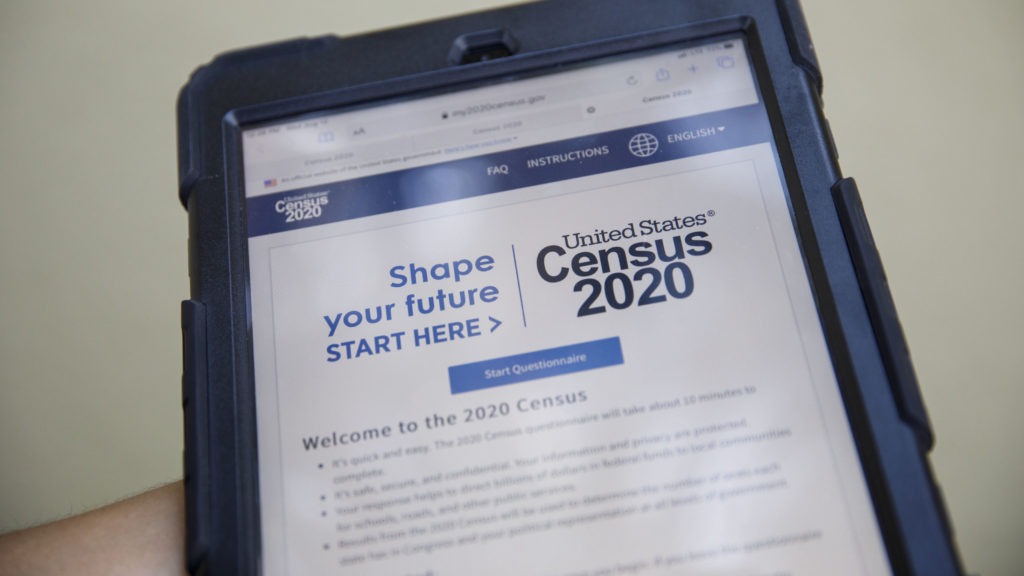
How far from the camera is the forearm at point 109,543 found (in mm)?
507

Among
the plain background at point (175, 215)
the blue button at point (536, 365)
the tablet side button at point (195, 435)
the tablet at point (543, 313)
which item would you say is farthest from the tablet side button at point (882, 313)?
the tablet side button at point (195, 435)

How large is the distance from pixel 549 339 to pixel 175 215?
449mm

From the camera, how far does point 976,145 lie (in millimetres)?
646

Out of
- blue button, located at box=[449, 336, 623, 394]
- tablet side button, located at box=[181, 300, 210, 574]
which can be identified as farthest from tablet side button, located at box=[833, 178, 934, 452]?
tablet side button, located at box=[181, 300, 210, 574]

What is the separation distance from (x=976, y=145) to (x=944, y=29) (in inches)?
4.5

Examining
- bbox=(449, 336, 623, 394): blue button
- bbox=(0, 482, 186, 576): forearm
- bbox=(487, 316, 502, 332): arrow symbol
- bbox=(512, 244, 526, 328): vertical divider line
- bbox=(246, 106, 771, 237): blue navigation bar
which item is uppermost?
bbox=(246, 106, 771, 237): blue navigation bar

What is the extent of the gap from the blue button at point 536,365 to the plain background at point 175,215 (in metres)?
0.33

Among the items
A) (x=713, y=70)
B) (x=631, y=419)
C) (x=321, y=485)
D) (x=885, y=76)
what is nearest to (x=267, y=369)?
(x=321, y=485)

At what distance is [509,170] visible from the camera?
456mm

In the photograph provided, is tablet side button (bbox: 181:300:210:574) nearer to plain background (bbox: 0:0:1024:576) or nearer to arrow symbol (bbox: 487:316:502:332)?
arrow symbol (bbox: 487:316:502:332)

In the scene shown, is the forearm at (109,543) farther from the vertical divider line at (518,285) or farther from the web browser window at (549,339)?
the vertical divider line at (518,285)

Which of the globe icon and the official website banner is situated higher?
the globe icon

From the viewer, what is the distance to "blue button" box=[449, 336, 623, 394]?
1.35ft

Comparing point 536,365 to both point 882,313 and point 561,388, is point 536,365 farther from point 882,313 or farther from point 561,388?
point 882,313
